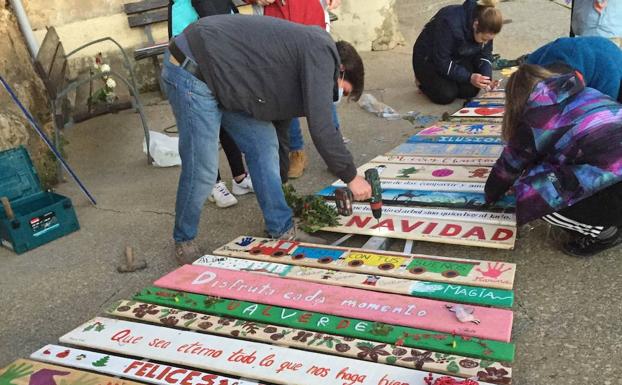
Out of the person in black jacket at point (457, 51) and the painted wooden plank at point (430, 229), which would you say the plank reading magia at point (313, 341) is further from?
the person in black jacket at point (457, 51)

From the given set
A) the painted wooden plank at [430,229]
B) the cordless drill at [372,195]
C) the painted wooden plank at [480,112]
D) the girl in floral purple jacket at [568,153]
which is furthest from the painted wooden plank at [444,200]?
the painted wooden plank at [480,112]

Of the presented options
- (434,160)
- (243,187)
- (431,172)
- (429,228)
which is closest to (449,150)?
(434,160)

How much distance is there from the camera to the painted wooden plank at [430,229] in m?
2.87

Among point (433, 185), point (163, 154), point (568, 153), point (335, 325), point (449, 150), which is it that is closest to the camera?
point (335, 325)

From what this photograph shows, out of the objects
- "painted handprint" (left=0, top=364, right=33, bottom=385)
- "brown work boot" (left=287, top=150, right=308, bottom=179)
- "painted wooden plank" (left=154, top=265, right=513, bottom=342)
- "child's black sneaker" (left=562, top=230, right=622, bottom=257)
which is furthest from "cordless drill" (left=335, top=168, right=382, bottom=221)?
"painted handprint" (left=0, top=364, right=33, bottom=385)

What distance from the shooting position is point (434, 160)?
4000 mm

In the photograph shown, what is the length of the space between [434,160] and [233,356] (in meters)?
2.27

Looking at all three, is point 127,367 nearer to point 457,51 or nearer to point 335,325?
point 335,325

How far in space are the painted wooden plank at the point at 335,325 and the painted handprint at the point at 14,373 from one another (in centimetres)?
51

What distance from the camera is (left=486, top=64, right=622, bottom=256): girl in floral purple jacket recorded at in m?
2.54

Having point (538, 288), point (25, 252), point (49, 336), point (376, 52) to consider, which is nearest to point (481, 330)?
point (538, 288)

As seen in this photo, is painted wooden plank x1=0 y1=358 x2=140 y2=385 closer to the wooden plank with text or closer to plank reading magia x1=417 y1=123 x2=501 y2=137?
the wooden plank with text

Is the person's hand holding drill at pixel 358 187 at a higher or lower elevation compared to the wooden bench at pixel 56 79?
lower

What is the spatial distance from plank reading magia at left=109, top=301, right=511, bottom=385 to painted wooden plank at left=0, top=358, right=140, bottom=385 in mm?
381
